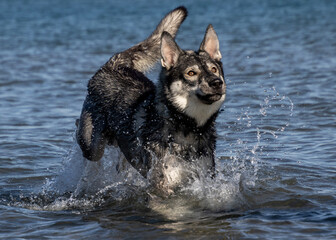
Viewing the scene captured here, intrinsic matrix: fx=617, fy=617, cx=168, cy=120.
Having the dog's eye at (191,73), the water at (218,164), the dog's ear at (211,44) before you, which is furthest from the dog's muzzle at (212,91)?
the water at (218,164)

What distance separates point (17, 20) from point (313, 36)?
57.7 ft

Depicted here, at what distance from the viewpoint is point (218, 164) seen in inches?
281

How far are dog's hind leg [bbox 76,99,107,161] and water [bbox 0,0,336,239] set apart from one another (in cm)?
41

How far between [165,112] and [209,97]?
1.84ft

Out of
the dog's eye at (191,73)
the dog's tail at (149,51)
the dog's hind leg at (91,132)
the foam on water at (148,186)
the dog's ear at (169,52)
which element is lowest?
the foam on water at (148,186)

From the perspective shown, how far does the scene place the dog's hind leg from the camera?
6945 mm

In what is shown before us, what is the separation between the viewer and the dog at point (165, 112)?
604cm

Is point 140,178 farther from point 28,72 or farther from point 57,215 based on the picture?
point 28,72

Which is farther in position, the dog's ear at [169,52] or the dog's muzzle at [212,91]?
→ the dog's ear at [169,52]

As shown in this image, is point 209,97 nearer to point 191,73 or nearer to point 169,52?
point 191,73

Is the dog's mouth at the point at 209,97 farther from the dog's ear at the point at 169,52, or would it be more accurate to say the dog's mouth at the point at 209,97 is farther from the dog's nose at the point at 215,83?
the dog's ear at the point at 169,52

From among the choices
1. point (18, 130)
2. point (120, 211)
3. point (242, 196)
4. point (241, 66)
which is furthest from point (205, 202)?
point (241, 66)

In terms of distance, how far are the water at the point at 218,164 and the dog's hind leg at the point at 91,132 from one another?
0.41 m

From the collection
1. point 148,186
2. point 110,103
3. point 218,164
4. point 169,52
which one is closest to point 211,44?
point 169,52
